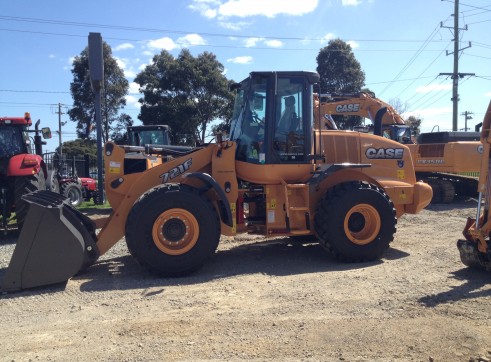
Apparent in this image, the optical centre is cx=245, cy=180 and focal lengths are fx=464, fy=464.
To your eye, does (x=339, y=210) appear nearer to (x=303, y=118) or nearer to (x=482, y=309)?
(x=303, y=118)

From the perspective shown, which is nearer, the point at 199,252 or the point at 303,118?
the point at 199,252

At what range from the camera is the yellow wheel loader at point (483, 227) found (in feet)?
19.3

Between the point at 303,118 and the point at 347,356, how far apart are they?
14.0 feet

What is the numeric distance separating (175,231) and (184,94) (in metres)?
22.9

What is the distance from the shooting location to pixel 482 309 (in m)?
4.84

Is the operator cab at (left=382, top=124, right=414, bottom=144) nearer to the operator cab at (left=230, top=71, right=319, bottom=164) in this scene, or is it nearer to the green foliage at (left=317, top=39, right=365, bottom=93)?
the operator cab at (left=230, top=71, right=319, bottom=164)

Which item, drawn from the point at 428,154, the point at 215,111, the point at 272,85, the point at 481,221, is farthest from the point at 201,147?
the point at 215,111

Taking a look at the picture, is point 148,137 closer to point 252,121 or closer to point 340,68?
point 252,121

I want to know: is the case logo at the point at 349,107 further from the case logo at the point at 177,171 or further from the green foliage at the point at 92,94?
the green foliage at the point at 92,94

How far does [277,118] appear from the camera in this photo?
23.6ft

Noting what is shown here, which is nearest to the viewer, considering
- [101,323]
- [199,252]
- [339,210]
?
[101,323]

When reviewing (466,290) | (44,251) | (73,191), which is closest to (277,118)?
(466,290)

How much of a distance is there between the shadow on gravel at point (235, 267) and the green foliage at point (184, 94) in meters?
20.1

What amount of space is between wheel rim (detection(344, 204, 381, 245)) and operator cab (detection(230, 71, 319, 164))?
3.68 ft
